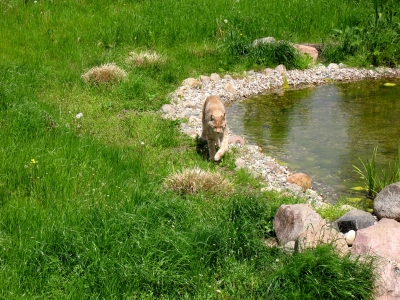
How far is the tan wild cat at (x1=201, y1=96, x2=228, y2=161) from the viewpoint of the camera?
29.4ft

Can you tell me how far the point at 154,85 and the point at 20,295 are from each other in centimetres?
788

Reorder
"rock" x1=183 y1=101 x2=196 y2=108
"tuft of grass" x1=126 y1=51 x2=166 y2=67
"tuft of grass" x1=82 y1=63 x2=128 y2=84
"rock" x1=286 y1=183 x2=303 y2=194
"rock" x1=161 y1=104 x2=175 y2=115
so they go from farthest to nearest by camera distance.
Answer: "tuft of grass" x1=126 y1=51 x2=166 y2=67 < "tuft of grass" x1=82 y1=63 x2=128 y2=84 < "rock" x1=183 y1=101 x2=196 y2=108 < "rock" x1=161 y1=104 x2=175 y2=115 < "rock" x1=286 y1=183 x2=303 y2=194

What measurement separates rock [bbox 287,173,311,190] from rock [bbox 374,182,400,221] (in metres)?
1.43

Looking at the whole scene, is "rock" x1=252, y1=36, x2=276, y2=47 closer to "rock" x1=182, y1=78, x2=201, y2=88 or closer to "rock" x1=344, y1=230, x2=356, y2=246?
"rock" x1=182, y1=78, x2=201, y2=88

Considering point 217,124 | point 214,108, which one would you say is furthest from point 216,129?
point 214,108

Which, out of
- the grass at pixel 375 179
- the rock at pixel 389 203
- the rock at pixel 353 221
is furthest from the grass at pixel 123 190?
the grass at pixel 375 179

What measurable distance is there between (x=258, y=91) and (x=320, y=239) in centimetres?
823

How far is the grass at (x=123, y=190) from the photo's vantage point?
5.61 metres

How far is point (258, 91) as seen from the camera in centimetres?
1409

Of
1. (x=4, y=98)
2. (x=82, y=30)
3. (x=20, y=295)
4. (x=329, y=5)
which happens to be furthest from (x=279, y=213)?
(x=329, y=5)

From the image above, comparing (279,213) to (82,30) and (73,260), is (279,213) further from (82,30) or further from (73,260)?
(82,30)

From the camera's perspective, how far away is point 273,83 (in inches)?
569

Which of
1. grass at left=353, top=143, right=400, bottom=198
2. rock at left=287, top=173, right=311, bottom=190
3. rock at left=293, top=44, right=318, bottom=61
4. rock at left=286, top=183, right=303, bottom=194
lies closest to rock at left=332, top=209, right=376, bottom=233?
rock at left=286, top=183, right=303, bottom=194

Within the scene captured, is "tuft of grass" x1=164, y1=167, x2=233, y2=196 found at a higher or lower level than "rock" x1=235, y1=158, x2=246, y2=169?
higher
